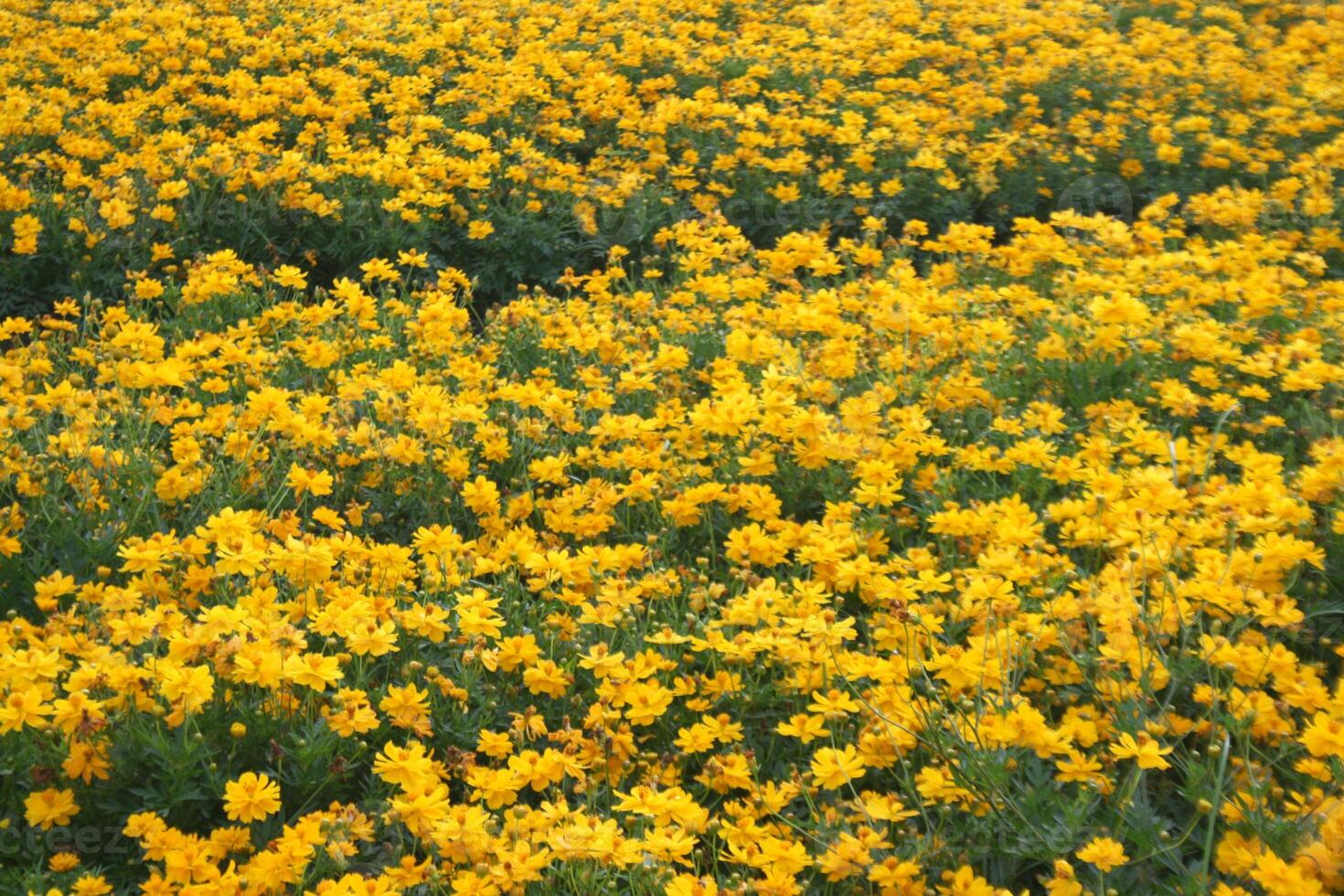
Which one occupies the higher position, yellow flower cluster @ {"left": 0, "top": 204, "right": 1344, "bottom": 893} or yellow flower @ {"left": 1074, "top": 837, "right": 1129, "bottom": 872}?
yellow flower @ {"left": 1074, "top": 837, "right": 1129, "bottom": 872}

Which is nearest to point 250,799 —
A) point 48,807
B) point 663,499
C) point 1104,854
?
point 48,807

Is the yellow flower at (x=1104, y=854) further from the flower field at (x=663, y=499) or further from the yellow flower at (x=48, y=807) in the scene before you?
the yellow flower at (x=48, y=807)

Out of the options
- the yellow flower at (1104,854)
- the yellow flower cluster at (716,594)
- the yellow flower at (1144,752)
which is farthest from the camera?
the yellow flower cluster at (716,594)

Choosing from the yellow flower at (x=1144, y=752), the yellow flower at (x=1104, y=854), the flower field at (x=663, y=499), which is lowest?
the flower field at (x=663, y=499)

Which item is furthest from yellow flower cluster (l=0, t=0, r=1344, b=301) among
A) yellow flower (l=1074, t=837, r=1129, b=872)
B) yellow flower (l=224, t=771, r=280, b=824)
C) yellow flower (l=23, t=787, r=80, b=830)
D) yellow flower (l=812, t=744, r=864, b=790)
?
yellow flower (l=1074, t=837, r=1129, b=872)

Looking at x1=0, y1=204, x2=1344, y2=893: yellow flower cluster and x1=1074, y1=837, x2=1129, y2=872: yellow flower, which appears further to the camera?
x1=0, y1=204, x2=1344, y2=893: yellow flower cluster

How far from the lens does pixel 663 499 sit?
146 inches

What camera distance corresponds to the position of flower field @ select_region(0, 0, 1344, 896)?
2.34 metres

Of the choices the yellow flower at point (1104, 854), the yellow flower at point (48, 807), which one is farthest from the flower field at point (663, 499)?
the yellow flower at point (1104, 854)

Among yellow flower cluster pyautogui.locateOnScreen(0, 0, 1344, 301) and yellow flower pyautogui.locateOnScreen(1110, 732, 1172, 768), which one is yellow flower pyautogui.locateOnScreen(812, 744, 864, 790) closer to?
yellow flower pyautogui.locateOnScreen(1110, 732, 1172, 768)

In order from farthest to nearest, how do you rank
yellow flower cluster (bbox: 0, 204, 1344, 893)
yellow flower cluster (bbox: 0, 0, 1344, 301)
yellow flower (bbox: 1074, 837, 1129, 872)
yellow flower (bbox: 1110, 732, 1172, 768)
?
yellow flower cluster (bbox: 0, 0, 1344, 301) → yellow flower cluster (bbox: 0, 204, 1344, 893) → yellow flower (bbox: 1110, 732, 1172, 768) → yellow flower (bbox: 1074, 837, 1129, 872)

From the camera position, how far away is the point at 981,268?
549 cm

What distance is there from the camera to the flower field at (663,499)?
2.34 m

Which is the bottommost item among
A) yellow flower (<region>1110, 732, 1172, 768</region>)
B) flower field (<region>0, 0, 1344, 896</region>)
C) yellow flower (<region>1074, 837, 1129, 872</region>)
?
flower field (<region>0, 0, 1344, 896</region>)
